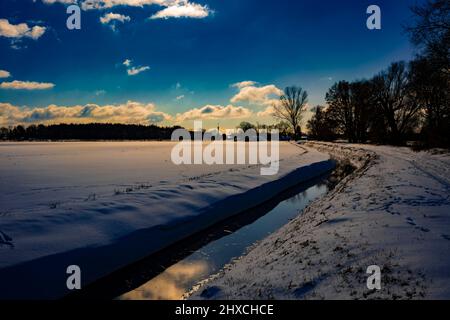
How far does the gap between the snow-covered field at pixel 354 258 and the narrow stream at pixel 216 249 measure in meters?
0.47

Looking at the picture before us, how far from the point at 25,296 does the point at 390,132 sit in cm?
5162

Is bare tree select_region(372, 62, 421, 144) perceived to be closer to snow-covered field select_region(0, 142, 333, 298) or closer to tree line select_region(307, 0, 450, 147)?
tree line select_region(307, 0, 450, 147)

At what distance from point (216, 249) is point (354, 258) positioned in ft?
14.0

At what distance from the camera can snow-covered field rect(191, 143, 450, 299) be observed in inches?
188

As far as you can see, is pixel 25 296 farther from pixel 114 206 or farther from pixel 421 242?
pixel 421 242

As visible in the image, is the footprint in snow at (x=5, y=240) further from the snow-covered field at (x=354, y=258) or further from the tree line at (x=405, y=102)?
the tree line at (x=405, y=102)

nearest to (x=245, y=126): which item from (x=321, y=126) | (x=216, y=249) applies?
(x=321, y=126)

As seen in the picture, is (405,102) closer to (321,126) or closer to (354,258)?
(321,126)

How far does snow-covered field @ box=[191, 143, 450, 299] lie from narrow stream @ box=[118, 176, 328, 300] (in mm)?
472

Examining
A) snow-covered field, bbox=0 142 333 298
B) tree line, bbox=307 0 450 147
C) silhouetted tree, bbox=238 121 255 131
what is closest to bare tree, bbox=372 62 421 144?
tree line, bbox=307 0 450 147

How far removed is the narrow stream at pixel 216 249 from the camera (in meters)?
6.81

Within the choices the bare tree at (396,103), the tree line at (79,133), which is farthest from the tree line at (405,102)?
the tree line at (79,133)

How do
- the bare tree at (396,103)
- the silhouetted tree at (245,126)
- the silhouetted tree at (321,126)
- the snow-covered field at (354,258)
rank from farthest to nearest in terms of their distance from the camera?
the silhouetted tree at (245,126) → the silhouetted tree at (321,126) → the bare tree at (396,103) → the snow-covered field at (354,258)

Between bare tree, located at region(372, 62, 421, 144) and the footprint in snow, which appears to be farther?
bare tree, located at region(372, 62, 421, 144)
